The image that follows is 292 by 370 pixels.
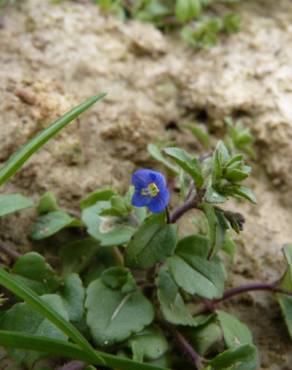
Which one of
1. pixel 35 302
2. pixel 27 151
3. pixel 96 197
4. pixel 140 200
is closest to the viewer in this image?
pixel 35 302

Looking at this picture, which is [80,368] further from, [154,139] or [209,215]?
[154,139]

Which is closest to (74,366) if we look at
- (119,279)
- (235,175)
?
(119,279)

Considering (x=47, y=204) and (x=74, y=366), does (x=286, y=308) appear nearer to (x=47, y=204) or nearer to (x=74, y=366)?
(x=74, y=366)

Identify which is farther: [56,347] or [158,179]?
[158,179]

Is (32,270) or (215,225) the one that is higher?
(215,225)

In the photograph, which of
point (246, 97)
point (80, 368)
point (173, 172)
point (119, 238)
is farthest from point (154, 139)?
point (80, 368)

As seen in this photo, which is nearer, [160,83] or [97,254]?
[97,254]

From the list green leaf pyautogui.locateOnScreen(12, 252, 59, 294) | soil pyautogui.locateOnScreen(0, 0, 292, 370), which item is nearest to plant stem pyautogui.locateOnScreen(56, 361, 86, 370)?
green leaf pyautogui.locateOnScreen(12, 252, 59, 294)
